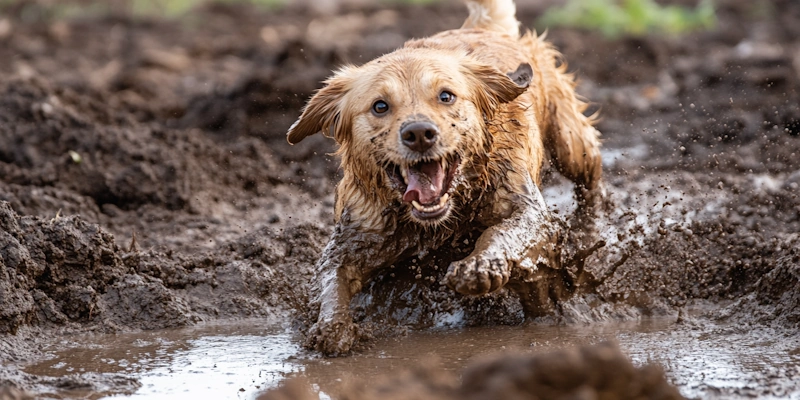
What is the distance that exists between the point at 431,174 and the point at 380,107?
0.44 m

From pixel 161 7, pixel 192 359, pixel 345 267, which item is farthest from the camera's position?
pixel 161 7

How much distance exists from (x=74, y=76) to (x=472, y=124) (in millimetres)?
8411

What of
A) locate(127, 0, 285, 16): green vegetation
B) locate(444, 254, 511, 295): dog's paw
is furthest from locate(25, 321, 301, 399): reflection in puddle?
Result: locate(127, 0, 285, 16): green vegetation

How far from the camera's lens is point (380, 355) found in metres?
5.18

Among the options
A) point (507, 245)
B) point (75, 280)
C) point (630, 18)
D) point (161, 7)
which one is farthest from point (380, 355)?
point (161, 7)

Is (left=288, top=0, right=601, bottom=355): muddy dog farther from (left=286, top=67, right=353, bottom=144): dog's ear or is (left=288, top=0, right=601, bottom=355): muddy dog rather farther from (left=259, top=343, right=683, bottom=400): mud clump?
(left=259, top=343, right=683, bottom=400): mud clump

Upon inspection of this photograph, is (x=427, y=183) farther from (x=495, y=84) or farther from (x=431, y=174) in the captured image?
(x=495, y=84)

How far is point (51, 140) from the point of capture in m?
8.86

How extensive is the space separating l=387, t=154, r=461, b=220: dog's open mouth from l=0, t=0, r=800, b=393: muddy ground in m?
0.78

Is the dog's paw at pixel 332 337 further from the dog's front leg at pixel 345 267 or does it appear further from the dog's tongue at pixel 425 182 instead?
the dog's tongue at pixel 425 182

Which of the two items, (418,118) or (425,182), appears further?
(425,182)

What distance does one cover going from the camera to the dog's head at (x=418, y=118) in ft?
17.0

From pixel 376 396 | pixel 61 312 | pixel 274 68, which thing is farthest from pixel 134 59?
pixel 376 396

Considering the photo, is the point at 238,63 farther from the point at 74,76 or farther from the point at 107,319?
the point at 107,319
